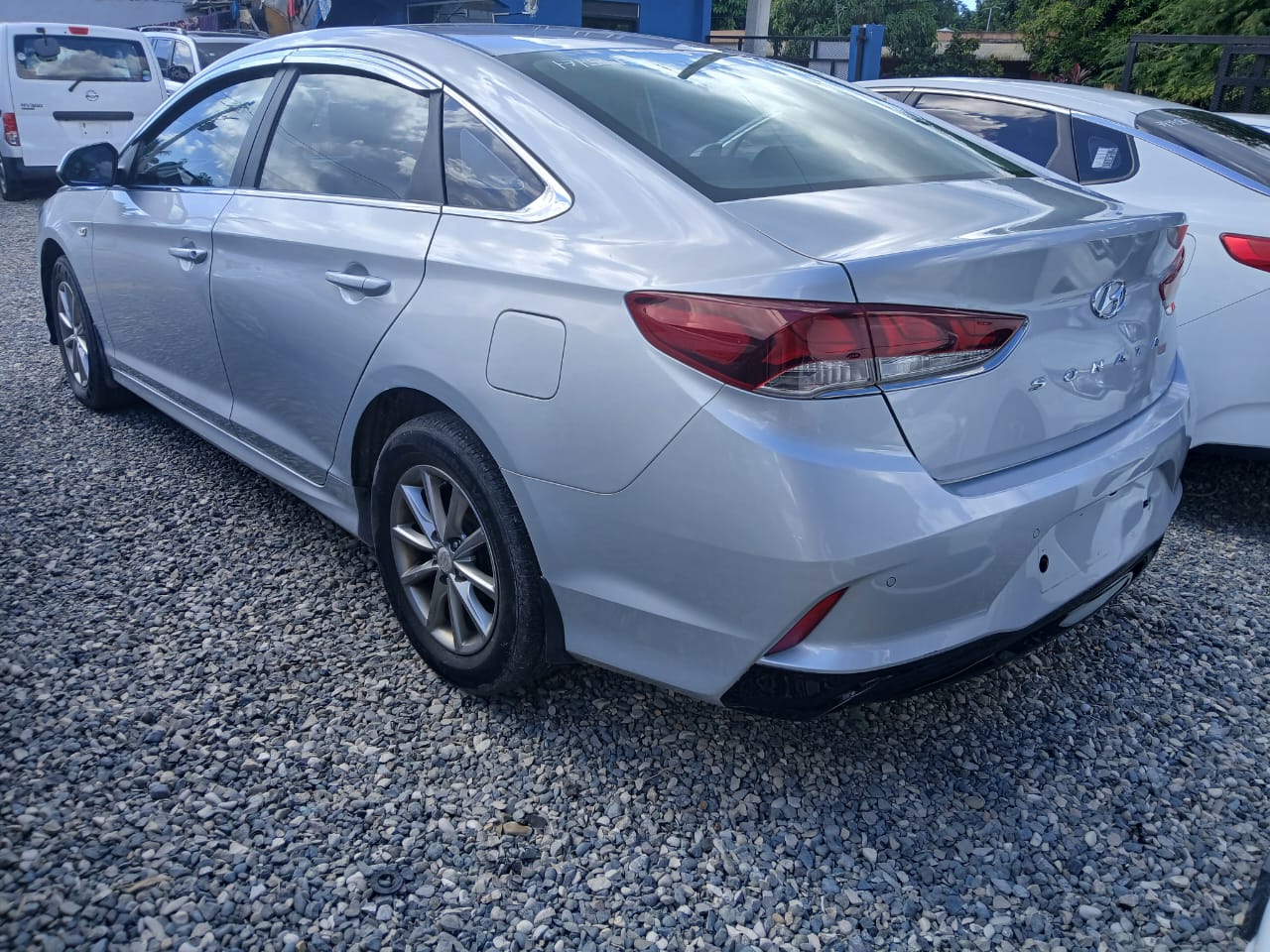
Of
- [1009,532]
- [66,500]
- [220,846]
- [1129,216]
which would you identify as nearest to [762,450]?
[1009,532]

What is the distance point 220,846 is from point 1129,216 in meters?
2.49

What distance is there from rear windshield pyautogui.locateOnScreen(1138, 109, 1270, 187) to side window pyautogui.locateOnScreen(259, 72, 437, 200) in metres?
3.01

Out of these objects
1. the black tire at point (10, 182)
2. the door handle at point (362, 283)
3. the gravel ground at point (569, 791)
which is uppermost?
the door handle at point (362, 283)

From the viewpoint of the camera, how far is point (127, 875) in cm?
220

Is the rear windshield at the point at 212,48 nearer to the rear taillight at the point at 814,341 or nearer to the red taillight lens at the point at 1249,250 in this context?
the red taillight lens at the point at 1249,250

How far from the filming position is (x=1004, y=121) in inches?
186

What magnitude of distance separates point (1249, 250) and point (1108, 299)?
1780mm

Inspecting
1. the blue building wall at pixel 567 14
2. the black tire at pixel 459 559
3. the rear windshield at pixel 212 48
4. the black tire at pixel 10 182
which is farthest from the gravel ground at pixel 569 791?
the blue building wall at pixel 567 14

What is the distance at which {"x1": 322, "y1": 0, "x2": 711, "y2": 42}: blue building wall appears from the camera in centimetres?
1936

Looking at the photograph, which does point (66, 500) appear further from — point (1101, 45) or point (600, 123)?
point (1101, 45)

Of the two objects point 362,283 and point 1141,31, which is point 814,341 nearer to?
point 362,283

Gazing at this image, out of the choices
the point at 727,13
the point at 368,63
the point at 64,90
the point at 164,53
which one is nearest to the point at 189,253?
the point at 368,63

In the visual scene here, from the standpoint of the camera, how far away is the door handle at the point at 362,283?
8.90 ft

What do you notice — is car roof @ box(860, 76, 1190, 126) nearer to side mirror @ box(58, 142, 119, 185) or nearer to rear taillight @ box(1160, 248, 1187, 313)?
rear taillight @ box(1160, 248, 1187, 313)
